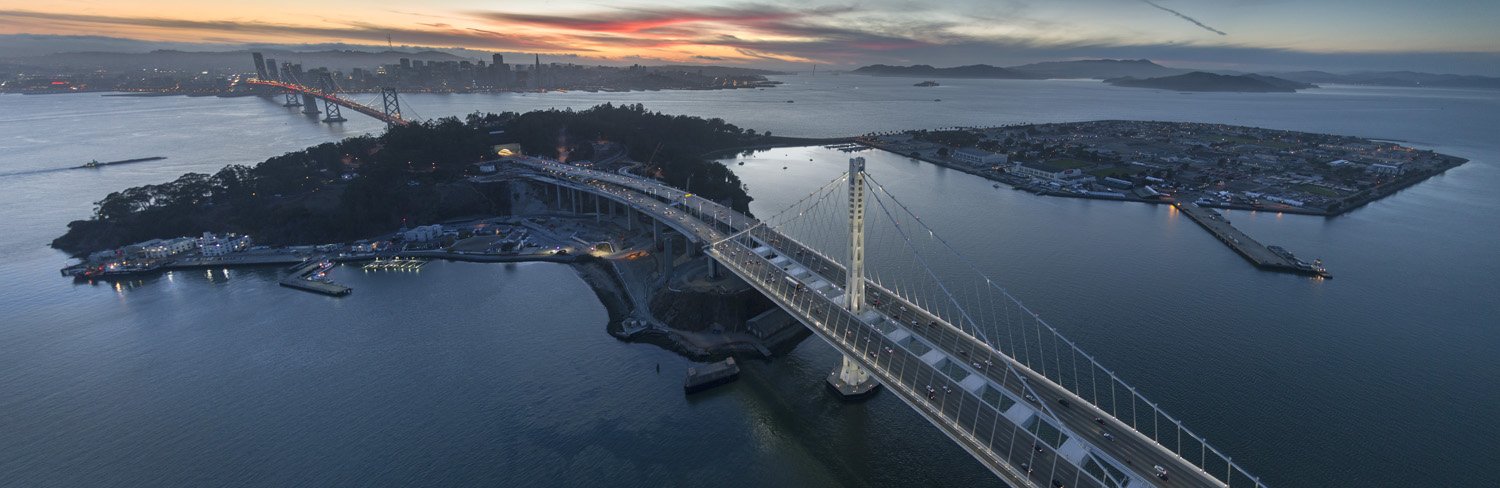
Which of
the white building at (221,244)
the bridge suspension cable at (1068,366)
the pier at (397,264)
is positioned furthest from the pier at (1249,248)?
the white building at (221,244)

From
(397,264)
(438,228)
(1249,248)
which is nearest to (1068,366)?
(1249,248)

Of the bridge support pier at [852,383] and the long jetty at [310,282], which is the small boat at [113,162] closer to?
the long jetty at [310,282]

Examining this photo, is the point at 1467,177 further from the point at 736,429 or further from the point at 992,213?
the point at 736,429

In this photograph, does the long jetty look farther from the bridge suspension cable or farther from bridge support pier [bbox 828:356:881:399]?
the bridge suspension cable

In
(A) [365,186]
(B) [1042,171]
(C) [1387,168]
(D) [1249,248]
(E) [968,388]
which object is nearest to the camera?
(E) [968,388]

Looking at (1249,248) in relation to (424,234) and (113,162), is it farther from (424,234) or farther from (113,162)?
(113,162)

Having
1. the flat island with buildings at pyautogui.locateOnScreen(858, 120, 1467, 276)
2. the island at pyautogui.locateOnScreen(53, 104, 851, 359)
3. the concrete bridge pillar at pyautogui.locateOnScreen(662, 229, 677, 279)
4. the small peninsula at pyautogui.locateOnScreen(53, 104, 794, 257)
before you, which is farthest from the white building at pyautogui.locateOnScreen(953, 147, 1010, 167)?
the concrete bridge pillar at pyautogui.locateOnScreen(662, 229, 677, 279)
